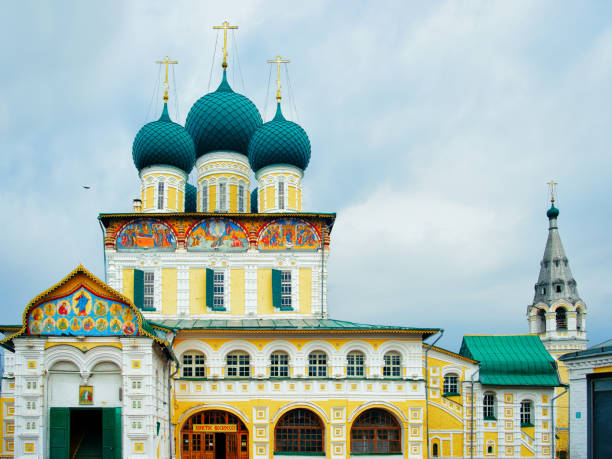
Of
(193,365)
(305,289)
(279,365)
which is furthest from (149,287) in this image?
(279,365)

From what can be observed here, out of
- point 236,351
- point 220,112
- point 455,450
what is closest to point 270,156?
point 220,112

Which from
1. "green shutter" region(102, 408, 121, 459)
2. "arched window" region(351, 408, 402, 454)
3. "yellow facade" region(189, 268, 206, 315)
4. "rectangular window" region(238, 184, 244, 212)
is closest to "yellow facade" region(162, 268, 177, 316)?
"yellow facade" region(189, 268, 206, 315)

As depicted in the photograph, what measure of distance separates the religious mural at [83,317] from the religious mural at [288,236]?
8998mm

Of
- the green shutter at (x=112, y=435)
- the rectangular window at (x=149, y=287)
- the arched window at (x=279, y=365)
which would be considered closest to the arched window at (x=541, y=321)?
the arched window at (x=279, y=365)

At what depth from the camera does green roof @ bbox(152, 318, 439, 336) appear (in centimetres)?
2336

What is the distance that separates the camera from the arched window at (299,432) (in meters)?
23.7

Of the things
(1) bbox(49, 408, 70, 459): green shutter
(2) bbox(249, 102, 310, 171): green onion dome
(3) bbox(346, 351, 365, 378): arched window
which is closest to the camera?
(1) bbox(49, 408, 70, 459): green shutter

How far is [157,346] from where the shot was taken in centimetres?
1912

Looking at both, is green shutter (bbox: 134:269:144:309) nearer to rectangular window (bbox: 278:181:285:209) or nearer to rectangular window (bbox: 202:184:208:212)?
rectangular window (bbox: 202:184:208:212)

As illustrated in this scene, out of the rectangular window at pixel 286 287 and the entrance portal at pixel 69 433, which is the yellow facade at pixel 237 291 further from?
the entrance portal at pixel 69 433

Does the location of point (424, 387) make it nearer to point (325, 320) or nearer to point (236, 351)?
point (325, 320)

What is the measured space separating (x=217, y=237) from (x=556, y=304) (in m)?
23.4

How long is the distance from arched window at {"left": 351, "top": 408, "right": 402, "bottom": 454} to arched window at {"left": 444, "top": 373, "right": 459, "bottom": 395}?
3388 mm

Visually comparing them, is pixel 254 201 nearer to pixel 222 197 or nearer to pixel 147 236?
pixel 222 197
